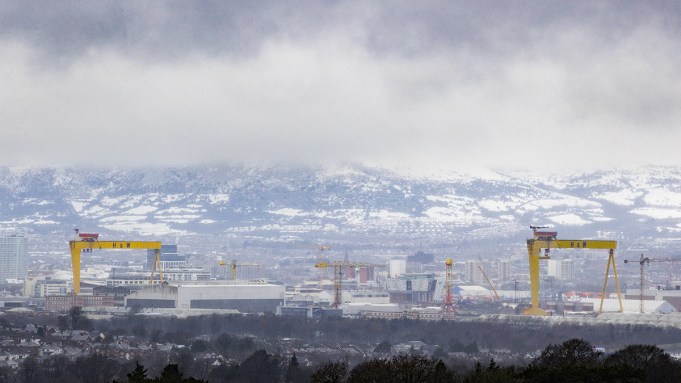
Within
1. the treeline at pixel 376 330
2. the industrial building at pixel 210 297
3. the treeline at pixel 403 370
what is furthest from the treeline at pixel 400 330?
the treeline at pixel 403 370

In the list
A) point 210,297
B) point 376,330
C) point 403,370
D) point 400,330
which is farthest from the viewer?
point 210,297

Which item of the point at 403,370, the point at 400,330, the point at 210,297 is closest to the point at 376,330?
the point at 400,330

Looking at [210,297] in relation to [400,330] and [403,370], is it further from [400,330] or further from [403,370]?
[403,370]

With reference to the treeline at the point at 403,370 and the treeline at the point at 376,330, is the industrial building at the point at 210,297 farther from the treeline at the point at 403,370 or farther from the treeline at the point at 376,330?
the treeline at the point at 403,370

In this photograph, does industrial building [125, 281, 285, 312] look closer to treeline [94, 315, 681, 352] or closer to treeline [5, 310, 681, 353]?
treeline [5, 310, 681, 353]

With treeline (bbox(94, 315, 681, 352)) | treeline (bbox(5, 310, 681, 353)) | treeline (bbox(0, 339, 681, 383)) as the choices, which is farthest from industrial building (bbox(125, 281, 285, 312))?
treeline (bbox(0, 339, 681, 383))

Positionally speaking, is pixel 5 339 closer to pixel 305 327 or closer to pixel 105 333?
pixel 105 333

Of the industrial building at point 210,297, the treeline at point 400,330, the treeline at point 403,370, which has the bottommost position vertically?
the treeline at point 403,370
